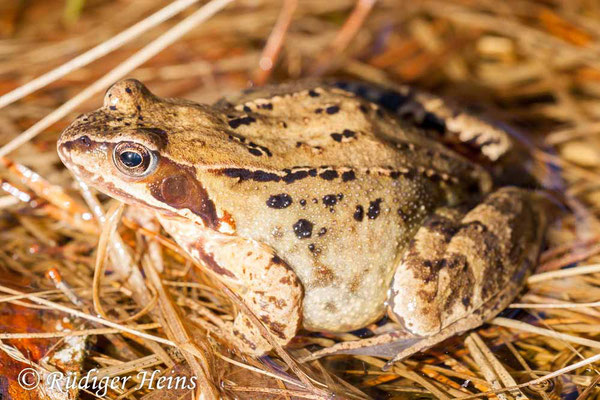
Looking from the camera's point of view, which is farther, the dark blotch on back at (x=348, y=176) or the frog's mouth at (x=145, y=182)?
the dark blotch on back at (x=348, y=176)

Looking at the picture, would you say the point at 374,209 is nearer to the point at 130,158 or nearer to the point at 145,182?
the point at 145,182

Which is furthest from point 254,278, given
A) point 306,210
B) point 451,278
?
point 451,278

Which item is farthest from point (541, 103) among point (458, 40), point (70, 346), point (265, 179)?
point (70, 346)

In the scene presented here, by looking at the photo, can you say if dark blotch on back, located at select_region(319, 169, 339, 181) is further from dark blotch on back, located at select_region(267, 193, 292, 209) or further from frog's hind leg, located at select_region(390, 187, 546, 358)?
frog's hind leg, located at select_region(390, 187, 546, 358)

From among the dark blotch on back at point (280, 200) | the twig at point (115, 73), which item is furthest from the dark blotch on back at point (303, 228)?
the twig at point (115, 73)

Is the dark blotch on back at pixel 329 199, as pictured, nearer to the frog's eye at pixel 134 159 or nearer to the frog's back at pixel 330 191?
the frog's back at pixel 330 191

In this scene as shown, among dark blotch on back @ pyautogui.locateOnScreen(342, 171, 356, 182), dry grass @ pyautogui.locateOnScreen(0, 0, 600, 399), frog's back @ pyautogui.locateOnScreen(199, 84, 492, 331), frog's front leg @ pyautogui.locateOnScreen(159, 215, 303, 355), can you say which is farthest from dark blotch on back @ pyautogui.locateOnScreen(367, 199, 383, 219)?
dry grass @ pyautogui.locateOnScreen(0, 0, 600, 399)

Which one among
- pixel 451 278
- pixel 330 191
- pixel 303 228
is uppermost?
pixel 330 191
